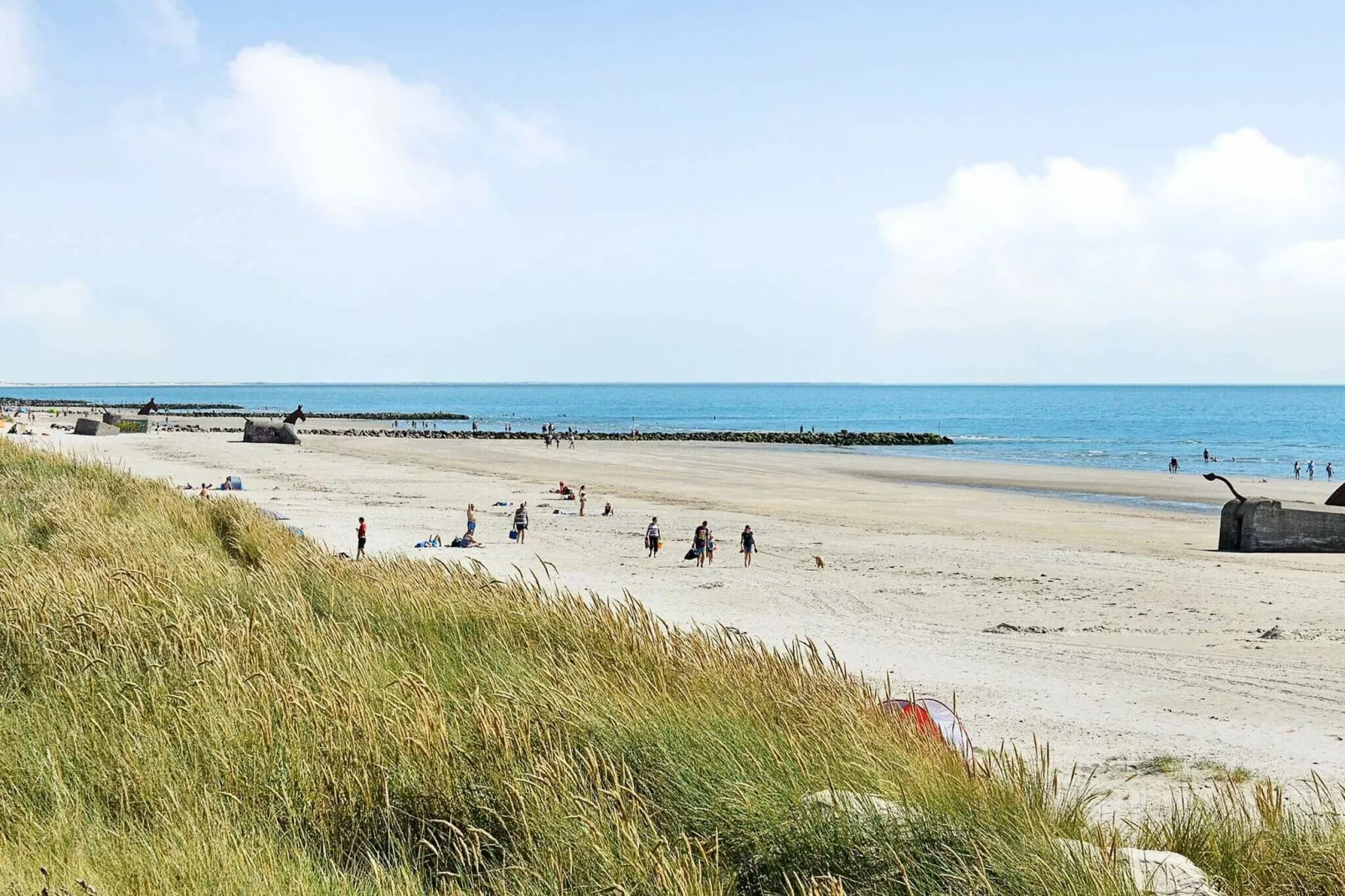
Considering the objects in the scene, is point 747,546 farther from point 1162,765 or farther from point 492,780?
point 492,780

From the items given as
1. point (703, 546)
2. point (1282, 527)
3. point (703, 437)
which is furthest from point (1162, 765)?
point (703, 437)

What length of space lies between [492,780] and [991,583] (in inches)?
709

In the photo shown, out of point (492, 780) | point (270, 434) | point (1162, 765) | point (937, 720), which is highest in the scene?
point (492, 780)

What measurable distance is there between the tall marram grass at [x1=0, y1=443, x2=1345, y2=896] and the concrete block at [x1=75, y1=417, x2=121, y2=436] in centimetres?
6519

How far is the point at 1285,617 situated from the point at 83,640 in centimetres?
1749

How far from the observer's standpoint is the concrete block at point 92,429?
213 ft

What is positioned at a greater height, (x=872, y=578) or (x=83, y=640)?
(x=83, y=640)

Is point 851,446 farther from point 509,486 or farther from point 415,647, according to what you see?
point 415,647

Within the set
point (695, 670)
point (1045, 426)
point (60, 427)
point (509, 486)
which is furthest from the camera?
point (1045, 426)

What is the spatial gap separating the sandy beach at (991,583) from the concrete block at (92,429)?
17.1 meters

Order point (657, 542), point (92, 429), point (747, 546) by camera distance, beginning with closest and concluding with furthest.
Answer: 1. point (747, 546)
2. point (657, 542)
3. point (92, 429)

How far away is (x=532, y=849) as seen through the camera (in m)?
4.13

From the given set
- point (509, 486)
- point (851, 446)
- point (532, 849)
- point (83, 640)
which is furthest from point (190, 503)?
point (851, 446)

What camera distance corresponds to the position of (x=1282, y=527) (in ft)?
87.8
